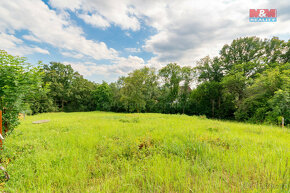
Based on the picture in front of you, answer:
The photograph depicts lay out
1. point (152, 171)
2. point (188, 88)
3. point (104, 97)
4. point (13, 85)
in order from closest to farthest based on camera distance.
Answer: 1. point (152, 171)
2. point (13, 85)
3. point (188, 88)
4. point (104, 97)

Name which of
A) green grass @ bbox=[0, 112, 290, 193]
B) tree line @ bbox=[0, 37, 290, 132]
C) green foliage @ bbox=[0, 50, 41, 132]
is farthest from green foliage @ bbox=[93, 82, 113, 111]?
green grass @ bbox=[0, 112, 290, 193]

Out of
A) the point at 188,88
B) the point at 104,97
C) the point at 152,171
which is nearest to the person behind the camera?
the point at 152,171

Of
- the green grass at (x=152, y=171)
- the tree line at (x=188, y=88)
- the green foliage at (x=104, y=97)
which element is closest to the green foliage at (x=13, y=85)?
the tree line at (x=188, y=88)

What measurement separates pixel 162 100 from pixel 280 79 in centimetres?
1863

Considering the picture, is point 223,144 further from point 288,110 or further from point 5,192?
point 288,110

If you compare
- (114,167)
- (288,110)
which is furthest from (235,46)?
(114,167)

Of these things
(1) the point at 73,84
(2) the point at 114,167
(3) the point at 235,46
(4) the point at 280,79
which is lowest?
(2) the point at 114,167

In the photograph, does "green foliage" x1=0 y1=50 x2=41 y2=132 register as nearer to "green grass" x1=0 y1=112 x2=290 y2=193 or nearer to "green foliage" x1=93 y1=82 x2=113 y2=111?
"green grass" x1=0 y1=112 x2=290 y2=193

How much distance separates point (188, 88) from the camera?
26.2m

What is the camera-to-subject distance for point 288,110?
8711 mm

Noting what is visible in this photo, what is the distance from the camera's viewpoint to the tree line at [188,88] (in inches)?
165

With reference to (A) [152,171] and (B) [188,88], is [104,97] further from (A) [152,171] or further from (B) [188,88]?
(A) [152,171]

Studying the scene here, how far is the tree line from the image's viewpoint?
420cm

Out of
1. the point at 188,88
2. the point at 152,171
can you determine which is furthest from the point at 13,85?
the point at 188,88
